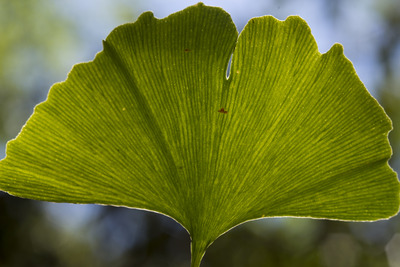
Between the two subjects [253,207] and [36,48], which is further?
[36,48]

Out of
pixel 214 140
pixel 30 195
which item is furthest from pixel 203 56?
pixel 30 195

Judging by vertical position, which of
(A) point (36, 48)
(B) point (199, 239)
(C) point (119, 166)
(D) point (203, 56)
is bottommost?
(B) point (199, 239)

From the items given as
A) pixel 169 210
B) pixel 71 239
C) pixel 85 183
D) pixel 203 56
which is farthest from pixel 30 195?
pixel 71 239

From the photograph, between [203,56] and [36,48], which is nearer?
[203,56]

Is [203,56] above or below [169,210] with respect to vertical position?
above

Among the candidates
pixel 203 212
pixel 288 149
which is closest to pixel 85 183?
pixel 203 212

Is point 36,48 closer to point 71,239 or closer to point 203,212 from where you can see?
point 71,239

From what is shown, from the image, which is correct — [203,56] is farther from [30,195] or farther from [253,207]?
[30,195]

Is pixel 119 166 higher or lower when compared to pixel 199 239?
higher
